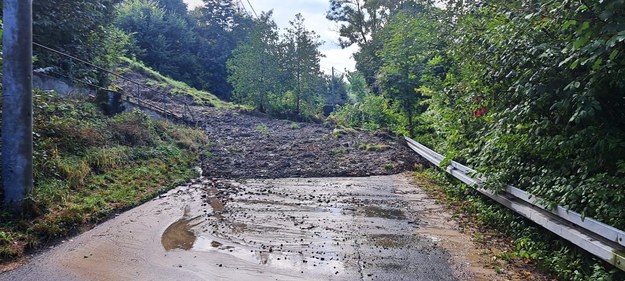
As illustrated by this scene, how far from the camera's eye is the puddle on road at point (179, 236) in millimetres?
4926

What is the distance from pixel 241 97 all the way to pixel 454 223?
26.6m

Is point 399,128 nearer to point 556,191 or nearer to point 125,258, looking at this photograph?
point 556,191

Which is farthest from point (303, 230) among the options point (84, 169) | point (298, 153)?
point (298, 153)

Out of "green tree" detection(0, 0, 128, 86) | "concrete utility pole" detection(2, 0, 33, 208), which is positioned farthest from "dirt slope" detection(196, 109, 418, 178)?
"concrete utility pole" detection(2, 0, 33, 208)

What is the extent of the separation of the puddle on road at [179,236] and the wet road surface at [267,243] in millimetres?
14

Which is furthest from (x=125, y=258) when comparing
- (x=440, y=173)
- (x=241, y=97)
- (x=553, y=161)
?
(x=241, y=97)

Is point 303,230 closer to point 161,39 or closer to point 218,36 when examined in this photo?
point 161,39

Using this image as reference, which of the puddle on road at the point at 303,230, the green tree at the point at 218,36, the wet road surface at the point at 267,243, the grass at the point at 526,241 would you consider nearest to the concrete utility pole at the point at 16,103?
the wet road surface at the point at 267,243

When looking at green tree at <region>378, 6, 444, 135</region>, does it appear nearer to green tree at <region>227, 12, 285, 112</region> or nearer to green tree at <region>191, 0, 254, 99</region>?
green tree at <region>227, 12, 285, 112</region>

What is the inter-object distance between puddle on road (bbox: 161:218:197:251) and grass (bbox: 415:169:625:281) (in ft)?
12.4

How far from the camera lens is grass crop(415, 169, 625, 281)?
3.67 meters

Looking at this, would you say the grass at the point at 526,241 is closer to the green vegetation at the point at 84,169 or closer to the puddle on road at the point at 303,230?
the puddle on road at the point at 303,230

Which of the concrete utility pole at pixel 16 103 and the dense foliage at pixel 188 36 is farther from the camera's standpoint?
the dense foliage at pixel 188 36

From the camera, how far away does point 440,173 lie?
9.50 meters
